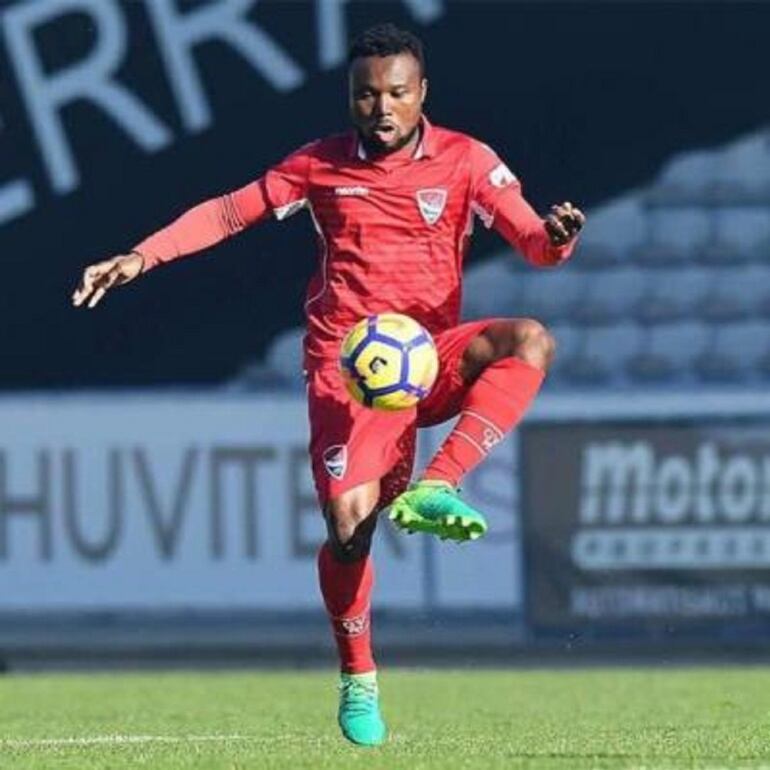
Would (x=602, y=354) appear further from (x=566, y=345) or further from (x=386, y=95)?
(x=386, y=95)

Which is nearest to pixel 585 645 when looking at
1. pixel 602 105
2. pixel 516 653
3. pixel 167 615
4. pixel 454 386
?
pixel 516 653

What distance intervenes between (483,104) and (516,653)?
321cm

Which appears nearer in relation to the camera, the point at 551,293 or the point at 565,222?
the point at 565,222

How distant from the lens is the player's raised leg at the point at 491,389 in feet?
28.4

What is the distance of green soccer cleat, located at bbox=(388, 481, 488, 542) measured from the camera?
814cm

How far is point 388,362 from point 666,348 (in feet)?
28.2

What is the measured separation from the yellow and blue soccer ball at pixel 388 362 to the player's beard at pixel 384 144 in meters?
0.57

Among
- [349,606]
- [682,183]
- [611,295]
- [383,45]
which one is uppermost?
[383,45]

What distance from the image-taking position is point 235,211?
29.6 feet

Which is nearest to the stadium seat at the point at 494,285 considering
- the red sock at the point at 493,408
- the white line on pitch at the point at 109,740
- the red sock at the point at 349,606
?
the white line on pitch at the point at 109,740

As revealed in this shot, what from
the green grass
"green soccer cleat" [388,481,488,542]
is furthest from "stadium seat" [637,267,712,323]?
"green soccer cleat" [388,481,488,542]

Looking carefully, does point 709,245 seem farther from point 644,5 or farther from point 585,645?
point 585,645

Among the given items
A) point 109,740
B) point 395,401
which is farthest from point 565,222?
point 109,740

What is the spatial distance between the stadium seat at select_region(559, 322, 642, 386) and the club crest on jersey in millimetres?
7962
